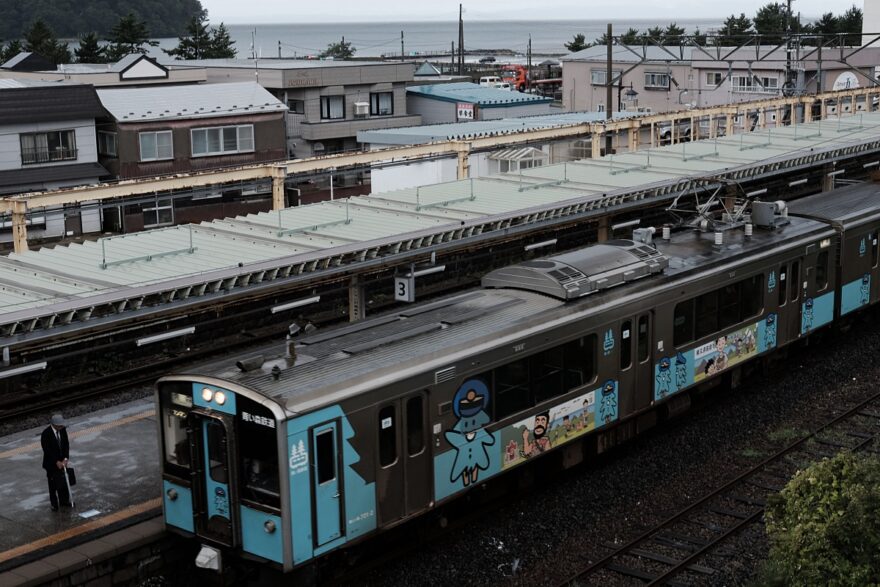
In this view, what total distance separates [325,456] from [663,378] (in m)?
5.35

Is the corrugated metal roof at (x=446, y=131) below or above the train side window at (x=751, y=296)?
above

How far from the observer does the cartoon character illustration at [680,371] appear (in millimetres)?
13367

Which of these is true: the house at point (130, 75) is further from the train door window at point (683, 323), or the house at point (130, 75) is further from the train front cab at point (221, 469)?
the train front cab at point (221, 469)

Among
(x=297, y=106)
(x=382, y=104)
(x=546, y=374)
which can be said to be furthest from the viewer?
(x=382, y=104)

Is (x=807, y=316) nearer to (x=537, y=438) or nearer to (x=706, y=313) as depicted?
(x=706, y=313)

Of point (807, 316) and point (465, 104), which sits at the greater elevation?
point (465, 104)

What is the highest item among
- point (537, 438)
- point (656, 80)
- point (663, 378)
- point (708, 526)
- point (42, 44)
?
point (42, 44)

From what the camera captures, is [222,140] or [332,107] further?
[332,107]

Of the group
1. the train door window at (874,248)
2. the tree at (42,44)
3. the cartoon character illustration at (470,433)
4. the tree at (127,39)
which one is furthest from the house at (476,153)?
the tree at (127,39)

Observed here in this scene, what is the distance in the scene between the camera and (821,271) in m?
16.3

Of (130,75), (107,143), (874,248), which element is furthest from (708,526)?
(130,75)

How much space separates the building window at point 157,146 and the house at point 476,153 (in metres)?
6.00

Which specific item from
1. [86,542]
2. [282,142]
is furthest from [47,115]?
[86,542]

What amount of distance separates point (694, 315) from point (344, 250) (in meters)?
4.29
